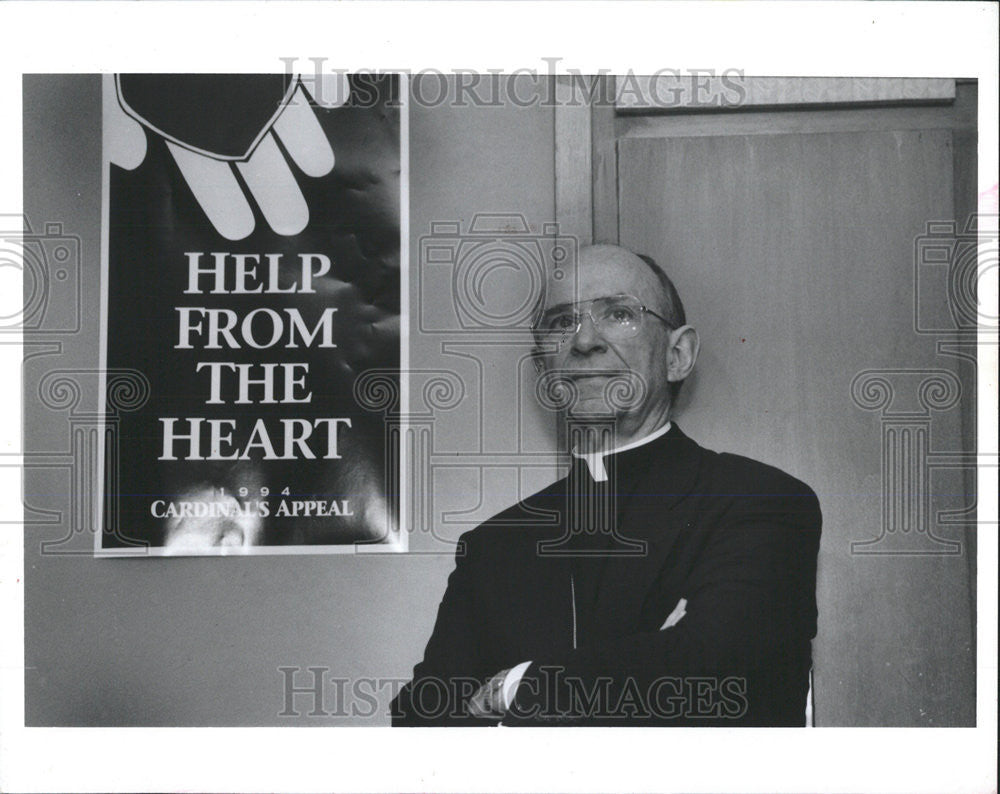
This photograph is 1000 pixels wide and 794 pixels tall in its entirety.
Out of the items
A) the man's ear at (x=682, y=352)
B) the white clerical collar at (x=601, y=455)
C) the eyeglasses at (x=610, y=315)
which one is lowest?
the white clerical collar at (x=601, y=455)

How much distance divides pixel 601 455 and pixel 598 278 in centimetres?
29

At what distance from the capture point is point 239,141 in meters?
1.77

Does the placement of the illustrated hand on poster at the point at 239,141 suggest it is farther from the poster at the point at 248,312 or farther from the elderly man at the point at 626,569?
the elderly man at the point at 626,569

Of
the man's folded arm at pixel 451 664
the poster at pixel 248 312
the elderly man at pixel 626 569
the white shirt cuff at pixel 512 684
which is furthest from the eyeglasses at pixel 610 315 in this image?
the white shirt cuff at pixel 512 684

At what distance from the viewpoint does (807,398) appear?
177 centimetres

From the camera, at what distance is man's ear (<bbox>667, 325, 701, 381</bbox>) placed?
176 cm

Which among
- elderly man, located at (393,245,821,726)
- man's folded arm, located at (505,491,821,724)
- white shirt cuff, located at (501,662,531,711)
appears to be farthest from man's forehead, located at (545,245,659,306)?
white shirt cuff, located at (501,662,531,711)

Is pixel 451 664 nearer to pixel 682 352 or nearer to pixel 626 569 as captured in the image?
pixel 626 569

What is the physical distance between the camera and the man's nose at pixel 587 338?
68.8 inches

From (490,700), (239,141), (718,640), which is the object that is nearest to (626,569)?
(718,640)

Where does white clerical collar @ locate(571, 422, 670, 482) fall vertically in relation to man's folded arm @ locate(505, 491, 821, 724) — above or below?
above

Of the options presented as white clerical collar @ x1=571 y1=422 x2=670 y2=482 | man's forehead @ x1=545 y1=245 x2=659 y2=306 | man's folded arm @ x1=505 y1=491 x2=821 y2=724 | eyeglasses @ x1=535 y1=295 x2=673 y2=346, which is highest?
man's forehead @ x1=545 y1=245 x2=659 y2=306

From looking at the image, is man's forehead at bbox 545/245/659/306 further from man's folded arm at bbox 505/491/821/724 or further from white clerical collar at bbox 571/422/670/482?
man's folded arm at bbox 505/491/821/724

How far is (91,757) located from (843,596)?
4.07 ft
